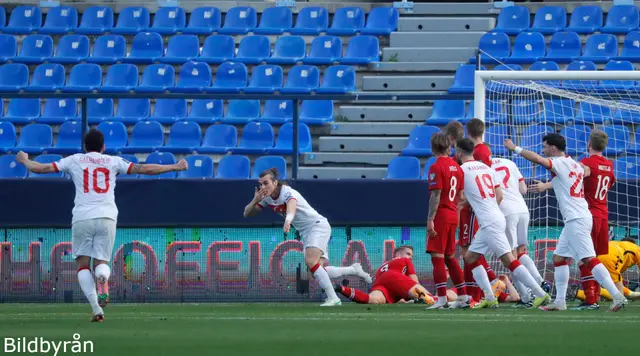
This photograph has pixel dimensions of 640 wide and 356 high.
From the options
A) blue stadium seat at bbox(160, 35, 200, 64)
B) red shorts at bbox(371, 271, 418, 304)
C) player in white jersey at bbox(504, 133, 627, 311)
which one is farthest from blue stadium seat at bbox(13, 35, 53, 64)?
player in white jersey at bbox(504, 133, 627, 311)

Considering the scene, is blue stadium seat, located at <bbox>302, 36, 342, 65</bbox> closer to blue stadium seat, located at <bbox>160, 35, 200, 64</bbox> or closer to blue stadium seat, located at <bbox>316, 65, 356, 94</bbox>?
blue stadium seat, located at <bbox>316, 65, 356, 94</bbox>

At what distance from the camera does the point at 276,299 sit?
15297mm

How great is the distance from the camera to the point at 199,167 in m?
17.3

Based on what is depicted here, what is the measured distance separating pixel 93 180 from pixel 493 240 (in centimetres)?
416

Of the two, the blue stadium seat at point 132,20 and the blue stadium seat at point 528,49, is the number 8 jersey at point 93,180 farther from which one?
the blue stadium seat at point 132,20

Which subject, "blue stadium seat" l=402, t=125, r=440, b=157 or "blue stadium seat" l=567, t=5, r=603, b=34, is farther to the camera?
"blue stadium seat" l=567, t=5, r=603, b=34

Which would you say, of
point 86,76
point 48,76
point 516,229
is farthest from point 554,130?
point 48,76

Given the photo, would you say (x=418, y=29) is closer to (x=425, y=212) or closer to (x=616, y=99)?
(x=616, y=99)

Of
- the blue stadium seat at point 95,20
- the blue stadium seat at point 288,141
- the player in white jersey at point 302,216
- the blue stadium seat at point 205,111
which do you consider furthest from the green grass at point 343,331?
the blue stadium seat at point 95,20

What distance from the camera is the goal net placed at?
1541cm

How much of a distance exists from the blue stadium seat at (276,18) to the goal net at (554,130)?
7.16 m

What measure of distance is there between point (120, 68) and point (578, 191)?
11703 mm

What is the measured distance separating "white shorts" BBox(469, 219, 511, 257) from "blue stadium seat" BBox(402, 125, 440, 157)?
19.9 ft

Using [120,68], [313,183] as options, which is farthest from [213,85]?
[313,183]
